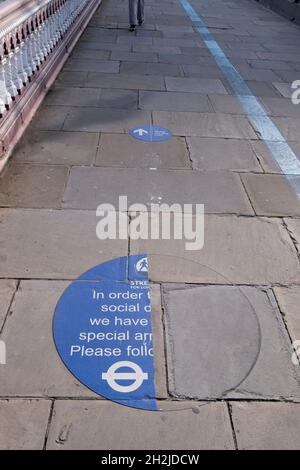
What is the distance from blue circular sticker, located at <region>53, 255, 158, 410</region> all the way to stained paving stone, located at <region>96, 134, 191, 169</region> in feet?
5.47

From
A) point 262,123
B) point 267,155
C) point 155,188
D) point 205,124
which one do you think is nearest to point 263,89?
point 262,123

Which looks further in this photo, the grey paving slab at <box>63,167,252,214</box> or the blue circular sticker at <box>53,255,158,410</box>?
the grey paving slab at <box>63,167,252,214</box>

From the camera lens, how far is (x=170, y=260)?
123 inches

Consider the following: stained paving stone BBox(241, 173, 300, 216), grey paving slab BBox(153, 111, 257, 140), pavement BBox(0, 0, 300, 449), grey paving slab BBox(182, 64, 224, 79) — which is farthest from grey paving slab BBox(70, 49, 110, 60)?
stained paving stone BBox(241, 173, 300, 216)

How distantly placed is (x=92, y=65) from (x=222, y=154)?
154 inches

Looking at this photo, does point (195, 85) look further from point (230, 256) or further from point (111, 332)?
point (111, 332)

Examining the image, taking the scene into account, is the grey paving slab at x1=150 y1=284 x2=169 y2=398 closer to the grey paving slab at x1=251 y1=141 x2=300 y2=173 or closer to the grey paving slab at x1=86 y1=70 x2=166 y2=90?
the grey paving slab at x1=251 y1=141 x2=300 y2=173

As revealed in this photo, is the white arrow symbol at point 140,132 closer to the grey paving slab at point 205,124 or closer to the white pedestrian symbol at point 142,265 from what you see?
the grey paving slab at point 205,124

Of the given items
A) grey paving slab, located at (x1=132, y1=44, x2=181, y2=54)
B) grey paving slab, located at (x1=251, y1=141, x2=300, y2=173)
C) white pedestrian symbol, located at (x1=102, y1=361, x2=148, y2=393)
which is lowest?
white pedestrian symbol, located at (x1=102, y1=361, x2=148, y2=393)

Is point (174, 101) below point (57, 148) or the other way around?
the other way around

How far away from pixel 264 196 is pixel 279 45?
733 centimetres

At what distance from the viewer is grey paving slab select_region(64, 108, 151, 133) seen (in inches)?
201

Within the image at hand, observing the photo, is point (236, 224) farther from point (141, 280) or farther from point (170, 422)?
point (170, 422)

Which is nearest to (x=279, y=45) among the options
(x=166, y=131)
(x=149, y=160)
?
(x=166, y=131)
